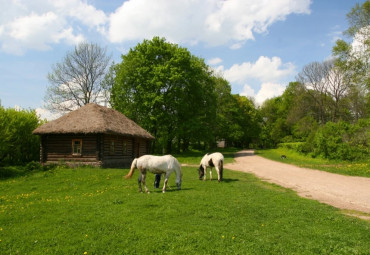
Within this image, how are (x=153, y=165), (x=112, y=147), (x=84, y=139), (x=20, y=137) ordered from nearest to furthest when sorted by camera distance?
(x=153, y=165) → (x=84, y=139) → (x=112, y=147) → (x=20, y=137)

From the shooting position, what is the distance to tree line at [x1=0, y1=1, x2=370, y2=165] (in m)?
28.0

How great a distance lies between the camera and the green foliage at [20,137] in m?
25.7

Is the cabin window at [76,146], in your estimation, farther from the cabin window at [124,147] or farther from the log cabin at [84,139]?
the cabin window at [124,147]

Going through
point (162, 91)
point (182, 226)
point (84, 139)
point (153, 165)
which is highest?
point (162, 91)

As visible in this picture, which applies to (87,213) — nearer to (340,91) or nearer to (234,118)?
(340,91)

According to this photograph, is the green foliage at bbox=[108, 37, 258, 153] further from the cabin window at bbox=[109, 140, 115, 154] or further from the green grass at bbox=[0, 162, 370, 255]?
the green grass at bbox=[0, 162, 370, 255]

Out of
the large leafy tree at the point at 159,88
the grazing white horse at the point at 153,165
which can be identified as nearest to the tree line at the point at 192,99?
the large leafy tree at the point at 159,88

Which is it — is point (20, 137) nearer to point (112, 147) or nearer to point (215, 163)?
point (112, 147)

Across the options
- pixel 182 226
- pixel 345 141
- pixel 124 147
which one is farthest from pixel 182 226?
pixel 345 141

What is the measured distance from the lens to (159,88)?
1465 inches

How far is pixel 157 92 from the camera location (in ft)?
123

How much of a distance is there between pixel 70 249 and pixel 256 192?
28.7 feet

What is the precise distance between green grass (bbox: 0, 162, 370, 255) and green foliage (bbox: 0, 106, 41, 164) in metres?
17.0

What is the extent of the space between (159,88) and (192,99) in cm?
685
